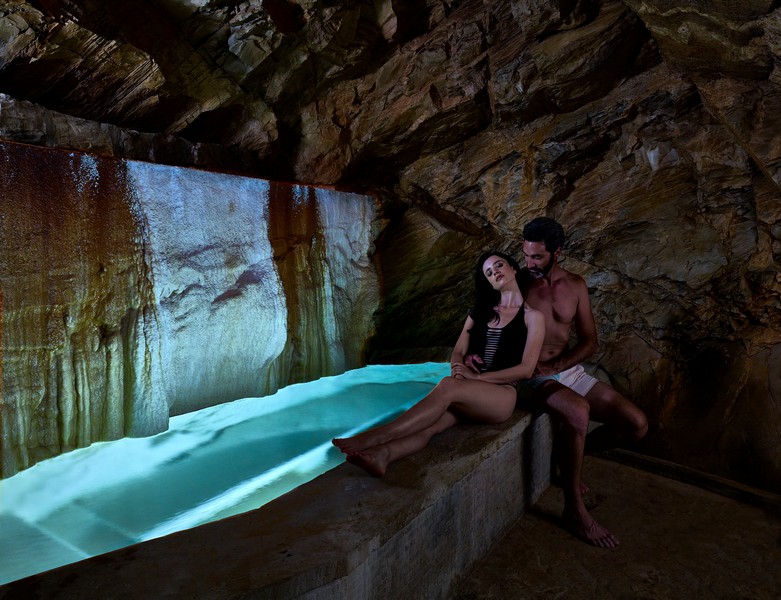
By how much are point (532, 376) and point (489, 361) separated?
1.02ft

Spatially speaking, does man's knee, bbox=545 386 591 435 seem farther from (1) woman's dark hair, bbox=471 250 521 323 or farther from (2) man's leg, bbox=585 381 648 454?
(1) woman's dark hair, bbox=471 250 521 323

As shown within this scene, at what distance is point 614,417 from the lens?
9.01 ft

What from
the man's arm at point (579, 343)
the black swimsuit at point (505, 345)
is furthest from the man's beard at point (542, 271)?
the black swimsuit at point (505, 345)

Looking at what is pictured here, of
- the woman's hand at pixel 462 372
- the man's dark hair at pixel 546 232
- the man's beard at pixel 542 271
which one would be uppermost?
the man's dark hair at pixel 546 232

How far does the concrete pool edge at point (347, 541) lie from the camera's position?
133cm

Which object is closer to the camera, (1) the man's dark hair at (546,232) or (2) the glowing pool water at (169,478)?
(1) the man's dark hair at (546,232)

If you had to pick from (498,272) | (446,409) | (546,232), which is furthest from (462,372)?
(546,232)

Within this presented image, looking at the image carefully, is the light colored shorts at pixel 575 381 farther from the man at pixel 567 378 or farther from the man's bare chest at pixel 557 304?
the man's bare chest at pixel 557 304

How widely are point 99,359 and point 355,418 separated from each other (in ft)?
8.10

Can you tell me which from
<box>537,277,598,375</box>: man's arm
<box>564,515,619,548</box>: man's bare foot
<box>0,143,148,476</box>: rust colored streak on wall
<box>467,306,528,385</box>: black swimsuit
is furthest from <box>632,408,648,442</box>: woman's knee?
<box>0,143,148,476</box>: rust colored streak on wall

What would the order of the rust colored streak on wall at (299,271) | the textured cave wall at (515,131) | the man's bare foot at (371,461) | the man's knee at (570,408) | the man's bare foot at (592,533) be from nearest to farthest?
the man's bare foot at (371,461) < the man's bare foot at (592,533) < the man's knee at (570,408) < the textured cave wall at (515,131) < the rust colored streak on wall at (299,271)

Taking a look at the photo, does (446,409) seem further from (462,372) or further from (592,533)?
(592,533)

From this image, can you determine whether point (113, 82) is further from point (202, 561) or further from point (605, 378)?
point (605, 378)

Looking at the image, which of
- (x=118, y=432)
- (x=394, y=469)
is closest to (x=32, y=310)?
(x=118, y=432)
